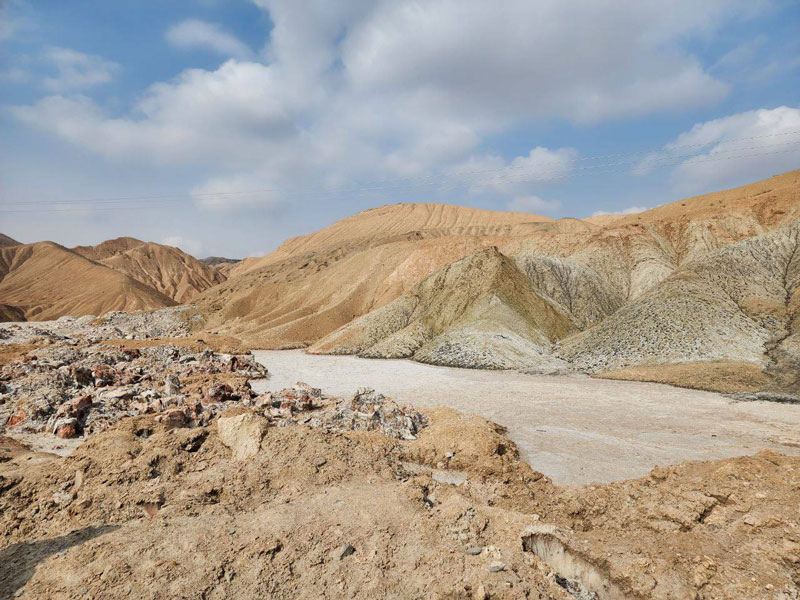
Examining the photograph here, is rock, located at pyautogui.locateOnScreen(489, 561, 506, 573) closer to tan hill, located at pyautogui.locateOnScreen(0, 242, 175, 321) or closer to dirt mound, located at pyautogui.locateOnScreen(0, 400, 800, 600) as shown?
dirt mound, located at pyautogui.locateOnScreen(0, 400, 800, 600)

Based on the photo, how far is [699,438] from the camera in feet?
40.5

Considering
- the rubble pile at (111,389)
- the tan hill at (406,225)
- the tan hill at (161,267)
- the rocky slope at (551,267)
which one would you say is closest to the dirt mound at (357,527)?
the rubble pile at (111,389)

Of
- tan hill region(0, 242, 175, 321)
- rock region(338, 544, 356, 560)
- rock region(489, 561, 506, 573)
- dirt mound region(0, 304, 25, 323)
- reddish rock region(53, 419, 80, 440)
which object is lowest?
rock region(489, 561, 506, 573)

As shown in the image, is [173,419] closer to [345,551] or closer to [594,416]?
[345,551]

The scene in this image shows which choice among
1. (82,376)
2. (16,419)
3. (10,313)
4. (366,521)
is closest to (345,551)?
(366,521)

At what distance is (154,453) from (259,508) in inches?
126

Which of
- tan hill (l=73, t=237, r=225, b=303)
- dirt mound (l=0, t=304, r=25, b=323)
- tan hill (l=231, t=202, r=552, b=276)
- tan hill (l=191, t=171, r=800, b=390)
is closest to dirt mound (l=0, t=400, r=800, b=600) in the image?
tan hill (l=191, t=171, r=800, b=390)

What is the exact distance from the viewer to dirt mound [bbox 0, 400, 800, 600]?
200 inches

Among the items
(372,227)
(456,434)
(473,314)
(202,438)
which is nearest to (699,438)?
(456,434)

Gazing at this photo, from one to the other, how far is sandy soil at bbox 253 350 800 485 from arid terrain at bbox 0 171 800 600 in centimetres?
11

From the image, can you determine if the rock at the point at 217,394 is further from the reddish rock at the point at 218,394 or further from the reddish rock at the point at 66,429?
the reddish rock at the point at 66,429

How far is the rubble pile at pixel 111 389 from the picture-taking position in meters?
13.1

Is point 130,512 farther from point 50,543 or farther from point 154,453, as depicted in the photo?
point 154,453

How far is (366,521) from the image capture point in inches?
257
